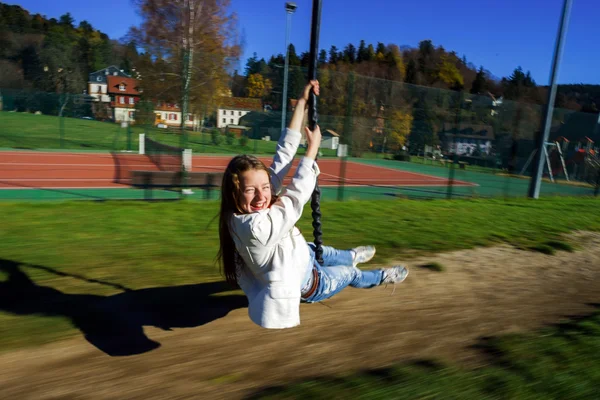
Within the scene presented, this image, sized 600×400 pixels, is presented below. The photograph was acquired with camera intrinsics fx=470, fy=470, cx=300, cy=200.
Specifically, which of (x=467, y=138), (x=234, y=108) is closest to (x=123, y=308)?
(x=234, y=108)

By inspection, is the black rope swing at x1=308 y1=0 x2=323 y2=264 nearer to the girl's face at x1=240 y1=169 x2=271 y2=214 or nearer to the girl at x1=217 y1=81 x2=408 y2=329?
the girl at x1=217 y1=81 x2=408 y2=329

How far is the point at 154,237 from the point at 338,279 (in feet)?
11.9

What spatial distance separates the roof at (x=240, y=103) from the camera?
12.2 metres

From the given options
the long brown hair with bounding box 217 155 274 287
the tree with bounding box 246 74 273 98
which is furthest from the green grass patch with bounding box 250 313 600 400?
the tree with bounding box 246 74 273 98

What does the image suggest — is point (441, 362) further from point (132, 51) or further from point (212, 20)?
point (212, 20)

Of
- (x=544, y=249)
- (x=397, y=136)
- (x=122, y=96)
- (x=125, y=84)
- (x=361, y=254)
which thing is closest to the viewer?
(x=361, y=254)

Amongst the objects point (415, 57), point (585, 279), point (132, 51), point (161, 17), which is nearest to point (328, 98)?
point (132, 51)

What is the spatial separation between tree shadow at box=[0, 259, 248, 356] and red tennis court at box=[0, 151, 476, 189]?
8035mm

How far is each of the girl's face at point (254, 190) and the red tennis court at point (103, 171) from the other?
909 centimetres

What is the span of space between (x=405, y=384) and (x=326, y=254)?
1.49m

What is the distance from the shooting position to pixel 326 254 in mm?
4164

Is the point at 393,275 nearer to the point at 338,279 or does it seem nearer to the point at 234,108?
the point at 338,279

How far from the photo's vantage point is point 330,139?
1523 cm

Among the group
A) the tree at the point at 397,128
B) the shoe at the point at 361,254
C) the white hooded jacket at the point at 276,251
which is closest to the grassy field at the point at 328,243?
the white hooded jacket at the point at 276,251
